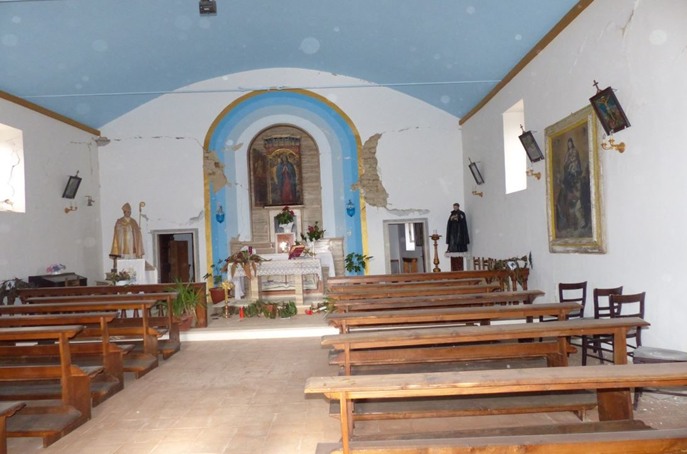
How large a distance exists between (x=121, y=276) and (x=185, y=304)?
240cm

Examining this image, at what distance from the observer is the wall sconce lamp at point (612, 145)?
17.7 ft

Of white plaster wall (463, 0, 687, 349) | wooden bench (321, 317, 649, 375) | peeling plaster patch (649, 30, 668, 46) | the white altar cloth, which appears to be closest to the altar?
the white altar cloth

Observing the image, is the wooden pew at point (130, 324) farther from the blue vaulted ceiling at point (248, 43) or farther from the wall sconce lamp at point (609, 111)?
the wall sconce lamp at point (609, 111)

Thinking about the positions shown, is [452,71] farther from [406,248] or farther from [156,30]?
[406,248]

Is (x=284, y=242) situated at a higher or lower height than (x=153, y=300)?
higher

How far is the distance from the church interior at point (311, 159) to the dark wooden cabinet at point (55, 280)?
0.08m

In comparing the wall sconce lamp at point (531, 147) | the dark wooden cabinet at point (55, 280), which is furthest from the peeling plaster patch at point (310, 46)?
the dark wooden cabinet at point (55, 280)

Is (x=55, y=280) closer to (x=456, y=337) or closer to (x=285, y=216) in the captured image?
(x=285, y=216)

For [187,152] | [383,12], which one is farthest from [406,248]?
[383,12]

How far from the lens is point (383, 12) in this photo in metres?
8.06

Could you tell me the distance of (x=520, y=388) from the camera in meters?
2.34

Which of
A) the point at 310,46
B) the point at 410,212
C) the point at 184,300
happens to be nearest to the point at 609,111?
the point at 184,300

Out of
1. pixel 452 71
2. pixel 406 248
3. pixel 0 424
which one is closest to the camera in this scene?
pixel 0 424

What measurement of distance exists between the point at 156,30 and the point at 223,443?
22.8 ft
